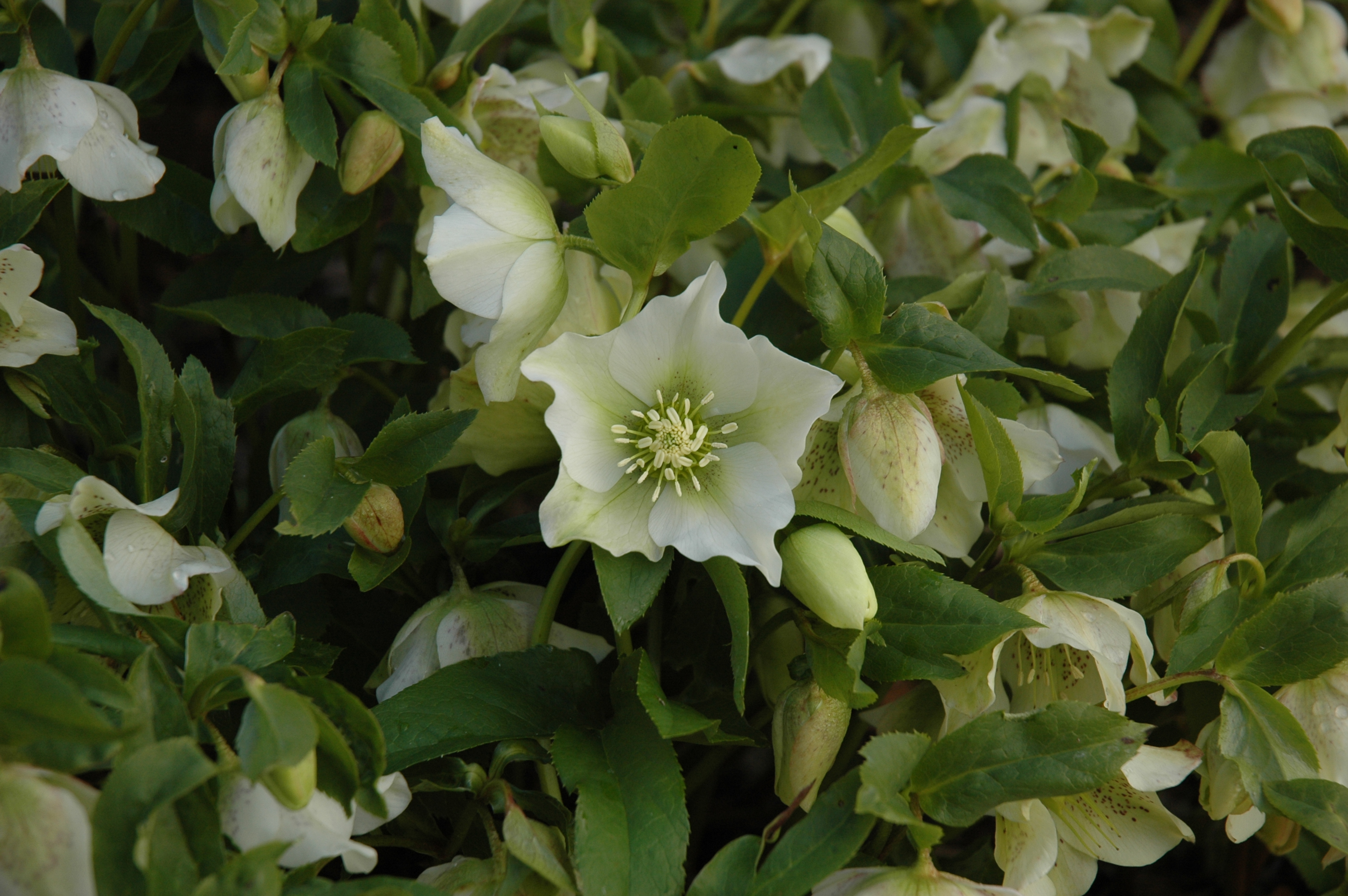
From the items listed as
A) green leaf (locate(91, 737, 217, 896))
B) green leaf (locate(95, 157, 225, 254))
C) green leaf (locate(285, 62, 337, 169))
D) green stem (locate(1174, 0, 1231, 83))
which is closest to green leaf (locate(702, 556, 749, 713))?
green leaf (locate(91, 737, 217, 896))

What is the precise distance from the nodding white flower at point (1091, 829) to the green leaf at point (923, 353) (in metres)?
0.20

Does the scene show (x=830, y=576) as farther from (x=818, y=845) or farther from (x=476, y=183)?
(x=476, y=183)

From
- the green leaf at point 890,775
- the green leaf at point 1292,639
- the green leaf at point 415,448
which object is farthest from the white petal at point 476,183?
the green leaf at point 1292,639

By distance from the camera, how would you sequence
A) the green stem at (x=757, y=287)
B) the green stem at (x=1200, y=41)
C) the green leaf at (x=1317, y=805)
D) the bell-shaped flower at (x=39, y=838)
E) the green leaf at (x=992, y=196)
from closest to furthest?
the bell-shaped flower at (x=39, y=838) < the green leaf at (x=1317, y=805) < the green stem at (x=757, y=287) < the green leaf at (x=992, y=196) < the green stem at (x=1200, y=41)

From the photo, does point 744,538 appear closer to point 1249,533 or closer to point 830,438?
point 830,438

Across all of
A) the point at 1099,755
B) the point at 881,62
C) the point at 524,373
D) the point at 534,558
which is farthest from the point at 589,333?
the point at 881,62

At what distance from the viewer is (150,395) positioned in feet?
1.80

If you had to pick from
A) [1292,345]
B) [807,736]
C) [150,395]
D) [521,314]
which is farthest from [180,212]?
[1292,345]

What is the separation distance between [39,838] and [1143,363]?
24.8 inches

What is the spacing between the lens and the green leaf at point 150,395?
1.79ft

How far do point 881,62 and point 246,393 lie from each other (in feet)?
2.24

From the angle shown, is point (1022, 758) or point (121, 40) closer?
point (1022, 758)

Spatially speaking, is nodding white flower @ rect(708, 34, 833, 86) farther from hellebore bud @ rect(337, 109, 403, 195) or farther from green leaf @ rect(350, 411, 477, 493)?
green leaf @ rect(350, 411, 477, 493)

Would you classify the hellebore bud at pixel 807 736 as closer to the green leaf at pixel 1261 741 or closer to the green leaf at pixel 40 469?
the green leaf at pixel 1261 741
